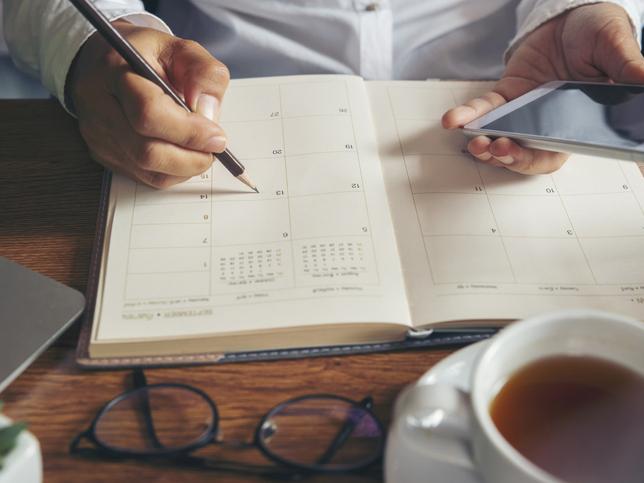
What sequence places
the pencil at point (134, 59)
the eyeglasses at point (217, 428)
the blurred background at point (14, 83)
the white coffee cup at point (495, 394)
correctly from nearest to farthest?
the white coffee cup at point (495, 394) → the eyeglasses at point (217, 428) → the pencil at point (134, 59) → the blurred background at point (14, 83)

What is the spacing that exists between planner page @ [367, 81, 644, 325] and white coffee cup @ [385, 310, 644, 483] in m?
0.11

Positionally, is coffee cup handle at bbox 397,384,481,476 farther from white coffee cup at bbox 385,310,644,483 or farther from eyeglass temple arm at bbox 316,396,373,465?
eyeglass temple arm at bbox 316,396,373,465

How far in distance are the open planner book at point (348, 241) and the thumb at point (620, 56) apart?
0.31ft

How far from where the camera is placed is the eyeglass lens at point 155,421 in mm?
486

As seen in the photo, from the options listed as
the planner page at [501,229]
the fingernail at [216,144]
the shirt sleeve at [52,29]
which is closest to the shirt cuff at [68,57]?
the shirt sleeve at [52,29]

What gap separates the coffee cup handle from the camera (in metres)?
0.37

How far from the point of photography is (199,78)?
66 centimetres

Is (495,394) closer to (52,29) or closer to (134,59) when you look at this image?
(134,59)

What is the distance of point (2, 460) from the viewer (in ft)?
1.30

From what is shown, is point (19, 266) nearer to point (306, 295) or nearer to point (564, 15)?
point (306, 295)

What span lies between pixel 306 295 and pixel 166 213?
0.16 m

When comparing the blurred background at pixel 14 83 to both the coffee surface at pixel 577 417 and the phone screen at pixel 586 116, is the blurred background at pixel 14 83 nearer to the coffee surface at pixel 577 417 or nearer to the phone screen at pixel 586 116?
the phone screen at pixel 586 116

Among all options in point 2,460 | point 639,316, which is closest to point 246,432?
point 2,460

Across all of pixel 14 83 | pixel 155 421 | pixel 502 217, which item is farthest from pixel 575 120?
pixel 14 83
